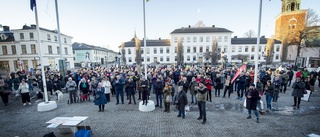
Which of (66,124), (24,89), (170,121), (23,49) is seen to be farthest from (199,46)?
(23,49)

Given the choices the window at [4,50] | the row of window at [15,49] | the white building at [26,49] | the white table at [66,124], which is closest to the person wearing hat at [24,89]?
the white table at [66,124]

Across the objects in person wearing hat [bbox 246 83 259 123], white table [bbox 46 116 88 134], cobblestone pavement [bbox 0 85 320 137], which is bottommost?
cobblestone pavement [bbox 0 85 320 137]

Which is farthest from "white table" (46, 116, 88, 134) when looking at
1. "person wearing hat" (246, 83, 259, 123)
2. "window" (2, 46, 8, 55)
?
"window" (2, 46, 8, 55)

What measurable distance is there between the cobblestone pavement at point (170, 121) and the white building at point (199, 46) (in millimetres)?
41055

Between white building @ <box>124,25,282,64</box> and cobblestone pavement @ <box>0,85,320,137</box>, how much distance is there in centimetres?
4105

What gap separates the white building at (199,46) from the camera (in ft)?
155

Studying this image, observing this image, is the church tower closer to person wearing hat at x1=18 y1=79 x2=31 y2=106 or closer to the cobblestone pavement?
the cobblestone pavement

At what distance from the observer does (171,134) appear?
5180 millimetres

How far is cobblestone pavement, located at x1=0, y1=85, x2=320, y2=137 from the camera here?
529 centimetres

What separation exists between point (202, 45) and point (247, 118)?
44.8m

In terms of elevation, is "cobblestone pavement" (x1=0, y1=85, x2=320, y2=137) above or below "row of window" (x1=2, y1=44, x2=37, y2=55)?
below

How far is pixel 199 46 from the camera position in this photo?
160ft

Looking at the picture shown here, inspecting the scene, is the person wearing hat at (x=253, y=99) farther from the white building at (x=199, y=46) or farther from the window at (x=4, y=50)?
the window at (x=4, y=50)

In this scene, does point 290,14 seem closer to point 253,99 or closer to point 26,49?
point 253,99
